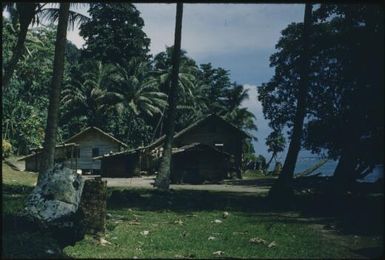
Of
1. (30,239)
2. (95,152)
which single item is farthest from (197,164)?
(30,239)

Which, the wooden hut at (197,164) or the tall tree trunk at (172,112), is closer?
the tall tree trunk at (172,112)

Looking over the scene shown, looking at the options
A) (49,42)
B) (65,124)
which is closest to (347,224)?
(65,124)

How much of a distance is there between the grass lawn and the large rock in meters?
0.39

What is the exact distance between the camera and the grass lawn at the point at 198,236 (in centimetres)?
945

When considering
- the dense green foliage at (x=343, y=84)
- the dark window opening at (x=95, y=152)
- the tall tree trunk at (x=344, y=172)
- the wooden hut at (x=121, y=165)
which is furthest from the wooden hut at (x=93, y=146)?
the tall tree trunk at (x=344, y=172)

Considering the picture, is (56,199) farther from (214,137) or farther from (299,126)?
(214,137)

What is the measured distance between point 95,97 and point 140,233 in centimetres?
4315

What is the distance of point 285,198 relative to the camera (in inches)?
800

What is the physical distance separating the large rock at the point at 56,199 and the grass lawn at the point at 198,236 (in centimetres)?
39

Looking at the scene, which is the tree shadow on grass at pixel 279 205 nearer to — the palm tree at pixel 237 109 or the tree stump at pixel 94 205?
the tree stump at pixel 94 205

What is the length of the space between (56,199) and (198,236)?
413 cm

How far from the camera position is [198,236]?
40.4 feet

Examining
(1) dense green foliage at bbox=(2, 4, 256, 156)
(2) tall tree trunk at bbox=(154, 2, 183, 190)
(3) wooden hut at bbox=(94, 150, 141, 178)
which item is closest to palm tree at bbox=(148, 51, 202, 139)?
(1) dense green foliage at bbox=(2, 4, 256, 156)

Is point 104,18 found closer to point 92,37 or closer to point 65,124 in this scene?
point 92,37
